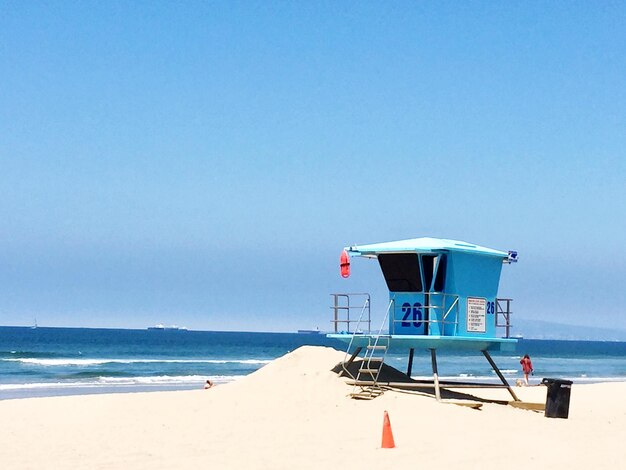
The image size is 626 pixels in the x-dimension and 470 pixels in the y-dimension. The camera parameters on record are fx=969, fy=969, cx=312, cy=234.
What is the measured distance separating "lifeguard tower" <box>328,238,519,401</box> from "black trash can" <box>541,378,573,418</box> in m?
1.78

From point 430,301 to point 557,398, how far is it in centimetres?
367

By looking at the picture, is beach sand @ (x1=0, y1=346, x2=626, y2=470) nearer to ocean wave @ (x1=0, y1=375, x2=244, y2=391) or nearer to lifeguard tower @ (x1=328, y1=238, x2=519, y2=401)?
lifeguard tower @ (x1=328, y1=238, x2=519, y2=401)

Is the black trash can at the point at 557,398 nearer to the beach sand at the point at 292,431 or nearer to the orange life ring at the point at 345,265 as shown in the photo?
the beach sand at the point at 292,431

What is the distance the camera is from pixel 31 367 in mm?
58969

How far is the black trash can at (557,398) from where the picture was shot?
2233 cm

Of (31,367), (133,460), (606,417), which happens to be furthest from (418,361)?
(133,460)

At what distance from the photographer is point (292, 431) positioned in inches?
737

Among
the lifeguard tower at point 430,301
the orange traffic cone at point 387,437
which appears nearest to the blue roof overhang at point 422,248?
the lifeguard tower at point 430,301

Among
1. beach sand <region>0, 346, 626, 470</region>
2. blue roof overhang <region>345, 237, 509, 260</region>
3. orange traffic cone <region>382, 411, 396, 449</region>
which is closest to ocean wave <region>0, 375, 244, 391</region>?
beach sand <region>0, 346, 626, 470</region>

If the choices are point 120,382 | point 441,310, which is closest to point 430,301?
point 441,310

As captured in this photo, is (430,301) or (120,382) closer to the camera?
(430,301)

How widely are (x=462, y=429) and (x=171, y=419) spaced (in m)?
6.09

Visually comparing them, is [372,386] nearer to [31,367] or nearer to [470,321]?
[470,321]

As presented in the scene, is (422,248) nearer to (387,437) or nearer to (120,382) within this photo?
(387,437)
